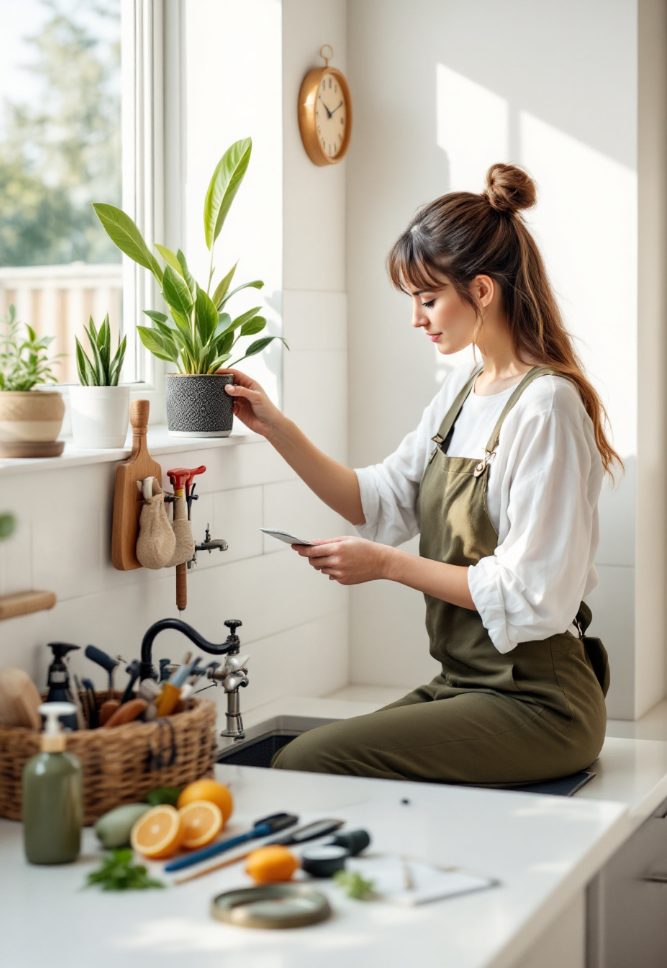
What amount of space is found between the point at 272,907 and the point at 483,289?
128 cm

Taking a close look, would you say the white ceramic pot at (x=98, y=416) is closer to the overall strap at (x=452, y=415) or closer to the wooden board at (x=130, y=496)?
the wooden board at (x=130, y=496)

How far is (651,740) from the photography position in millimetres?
2490

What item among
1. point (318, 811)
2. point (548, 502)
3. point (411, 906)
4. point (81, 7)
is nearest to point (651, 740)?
point (548, 502)

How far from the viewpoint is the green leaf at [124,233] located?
2.18 meters

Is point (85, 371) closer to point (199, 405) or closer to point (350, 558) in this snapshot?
point (199, 405)

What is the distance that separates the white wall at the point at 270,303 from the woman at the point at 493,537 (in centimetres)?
28

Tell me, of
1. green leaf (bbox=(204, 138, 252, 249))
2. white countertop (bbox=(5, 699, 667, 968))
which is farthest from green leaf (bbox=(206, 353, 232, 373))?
white countertop (bbox=(5, 699, 667, 968))

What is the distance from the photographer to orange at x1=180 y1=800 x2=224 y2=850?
1.46 meters

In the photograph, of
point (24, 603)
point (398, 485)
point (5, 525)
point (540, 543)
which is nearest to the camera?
point (5, 525)

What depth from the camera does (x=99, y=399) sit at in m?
2.05

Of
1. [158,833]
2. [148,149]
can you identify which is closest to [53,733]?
[158,833]

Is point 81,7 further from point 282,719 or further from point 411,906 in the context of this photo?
point 411,906

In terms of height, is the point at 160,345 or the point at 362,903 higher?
the point at 160,345

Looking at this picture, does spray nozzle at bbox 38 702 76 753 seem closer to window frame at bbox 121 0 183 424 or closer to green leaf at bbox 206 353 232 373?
green leaf at bbox 206 353 232 373
